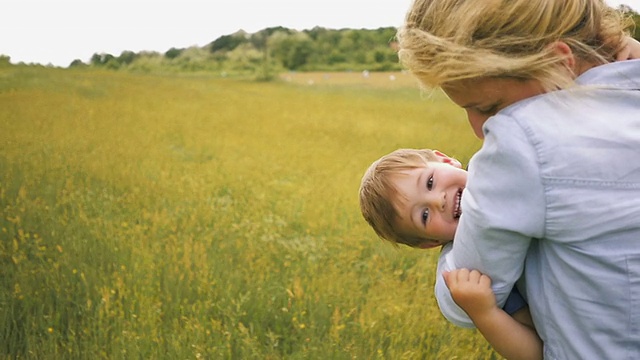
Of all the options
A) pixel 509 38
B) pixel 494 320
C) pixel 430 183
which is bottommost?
pixel 494 320

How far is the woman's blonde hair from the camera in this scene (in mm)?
1492

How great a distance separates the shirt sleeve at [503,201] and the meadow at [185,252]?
808mm

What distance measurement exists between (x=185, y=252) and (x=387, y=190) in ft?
6.15

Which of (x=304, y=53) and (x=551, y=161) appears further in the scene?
(x=304, y=53)

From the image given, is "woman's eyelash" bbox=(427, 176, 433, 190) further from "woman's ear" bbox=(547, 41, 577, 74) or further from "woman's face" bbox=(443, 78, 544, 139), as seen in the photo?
"woman's ear" bbox=(547, 41, 577, 74)

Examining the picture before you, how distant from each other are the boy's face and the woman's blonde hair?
714 millimetres

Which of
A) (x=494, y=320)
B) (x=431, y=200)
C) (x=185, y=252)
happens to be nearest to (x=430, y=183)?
(x=431, y=200)

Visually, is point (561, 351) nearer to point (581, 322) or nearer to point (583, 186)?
point (581, 322)

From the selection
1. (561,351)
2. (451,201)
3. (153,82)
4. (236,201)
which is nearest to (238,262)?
(236,201)

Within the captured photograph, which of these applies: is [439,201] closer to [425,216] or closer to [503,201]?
[425,216]

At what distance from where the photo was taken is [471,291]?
1.56m

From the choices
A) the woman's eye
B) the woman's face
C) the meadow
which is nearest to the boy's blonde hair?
the woman's eye

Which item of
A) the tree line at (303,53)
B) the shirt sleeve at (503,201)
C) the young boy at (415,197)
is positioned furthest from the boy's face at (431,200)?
the tree line at (303,53)

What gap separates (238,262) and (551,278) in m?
2.88
